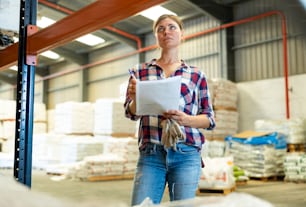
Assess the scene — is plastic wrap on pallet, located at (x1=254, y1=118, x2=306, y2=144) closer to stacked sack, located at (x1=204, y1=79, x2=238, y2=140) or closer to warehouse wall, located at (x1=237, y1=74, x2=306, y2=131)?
warehouse wall, located at (x1=237, y1=74, x2=306, y2=131)

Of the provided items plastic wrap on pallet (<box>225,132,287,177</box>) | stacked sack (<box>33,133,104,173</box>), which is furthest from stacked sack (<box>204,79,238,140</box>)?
stacked sack (<box>33,133,104,173</box>)

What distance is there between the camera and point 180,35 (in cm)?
153

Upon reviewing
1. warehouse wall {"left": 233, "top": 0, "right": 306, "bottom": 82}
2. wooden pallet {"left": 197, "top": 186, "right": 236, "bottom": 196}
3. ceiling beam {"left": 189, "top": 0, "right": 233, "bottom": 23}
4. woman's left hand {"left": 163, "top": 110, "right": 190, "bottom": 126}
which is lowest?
wooden pallet {"left": 197, "top": 186, "right": 236, "bottom": 196}

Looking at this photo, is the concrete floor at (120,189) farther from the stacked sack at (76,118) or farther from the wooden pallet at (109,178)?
the stacked sack at (76,118)

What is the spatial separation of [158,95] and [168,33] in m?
0.29

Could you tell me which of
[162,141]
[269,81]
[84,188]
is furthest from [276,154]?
[162,141]

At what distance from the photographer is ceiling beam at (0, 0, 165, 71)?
125 centimetres

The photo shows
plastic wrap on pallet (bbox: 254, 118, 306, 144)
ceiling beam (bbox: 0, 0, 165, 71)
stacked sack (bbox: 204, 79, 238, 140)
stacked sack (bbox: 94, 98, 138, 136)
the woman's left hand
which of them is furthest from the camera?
stacked sack (bbox: 94, 98, 138, 136)

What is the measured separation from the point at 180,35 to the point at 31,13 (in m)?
0.91

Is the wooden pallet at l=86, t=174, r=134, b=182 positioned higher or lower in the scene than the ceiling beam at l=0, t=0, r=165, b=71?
lower

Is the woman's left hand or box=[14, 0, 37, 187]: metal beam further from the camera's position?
box=[14, 0, 37, 187]: metal beam

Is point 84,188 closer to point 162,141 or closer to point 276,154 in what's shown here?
point 276,154

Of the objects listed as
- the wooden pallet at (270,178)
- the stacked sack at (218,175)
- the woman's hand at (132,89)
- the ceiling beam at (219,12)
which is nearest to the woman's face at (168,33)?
the woman's hand at (132,89)

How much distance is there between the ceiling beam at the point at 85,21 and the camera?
49.1 inches
